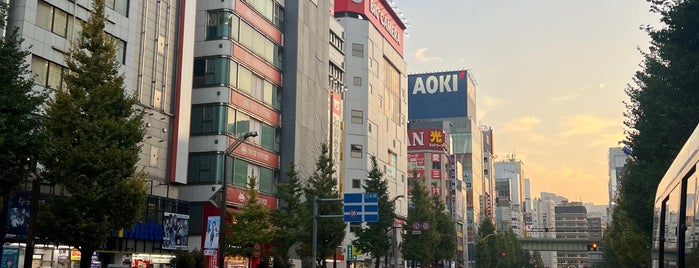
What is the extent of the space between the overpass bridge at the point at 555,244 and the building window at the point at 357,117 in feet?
266

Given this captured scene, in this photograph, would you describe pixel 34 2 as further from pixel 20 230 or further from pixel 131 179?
A: pixel 131 179

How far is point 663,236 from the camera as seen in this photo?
42.4 feet

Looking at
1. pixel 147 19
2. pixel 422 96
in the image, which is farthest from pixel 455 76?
pixel 147 19

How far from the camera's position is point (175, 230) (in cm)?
4806

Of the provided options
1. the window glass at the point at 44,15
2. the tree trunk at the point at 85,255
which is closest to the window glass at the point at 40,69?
the window glass at the point at 44,15

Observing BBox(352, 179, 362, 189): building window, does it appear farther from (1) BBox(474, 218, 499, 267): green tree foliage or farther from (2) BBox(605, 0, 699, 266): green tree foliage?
(2) BBox(605, 0, 699, 266): green tree foliage

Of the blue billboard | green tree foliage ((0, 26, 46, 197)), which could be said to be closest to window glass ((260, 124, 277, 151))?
green tree foliage ((0, 26, 46, 197))

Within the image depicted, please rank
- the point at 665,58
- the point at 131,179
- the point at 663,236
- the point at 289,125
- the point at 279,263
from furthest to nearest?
the point at 289,125
the point at 279,263
the point at 665,58
the point at 131,179
the point at 663,236

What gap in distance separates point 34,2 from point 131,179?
14657 millimetres

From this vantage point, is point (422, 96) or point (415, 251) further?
point (422, 96)

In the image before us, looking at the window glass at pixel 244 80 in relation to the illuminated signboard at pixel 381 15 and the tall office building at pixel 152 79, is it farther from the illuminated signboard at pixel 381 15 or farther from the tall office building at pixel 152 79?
the illuminated signboard at pixel 381 15

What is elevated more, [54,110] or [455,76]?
[455,76]

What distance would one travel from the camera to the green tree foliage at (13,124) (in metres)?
22.2

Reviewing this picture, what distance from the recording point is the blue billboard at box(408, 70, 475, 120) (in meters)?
174
